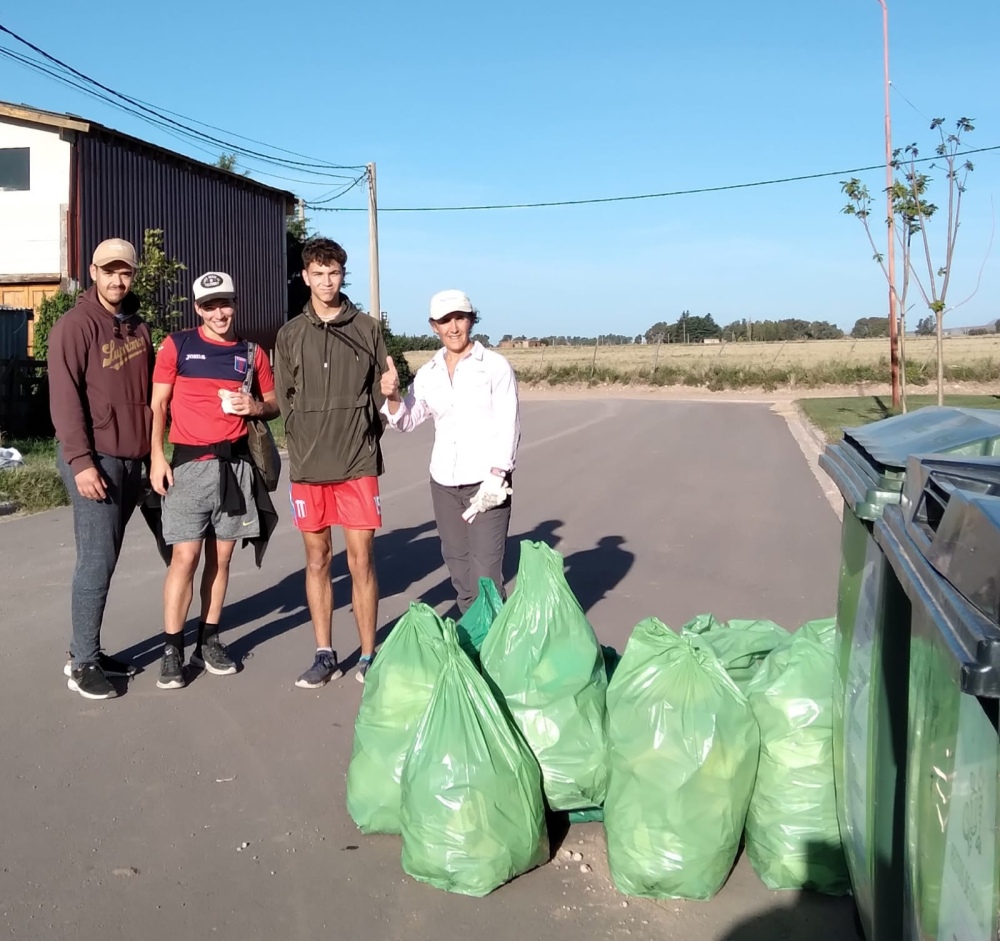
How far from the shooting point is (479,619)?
398 cm

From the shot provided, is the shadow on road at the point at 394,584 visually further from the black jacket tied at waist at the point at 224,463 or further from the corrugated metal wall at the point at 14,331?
the corrugated metal wall at the point at 14,331

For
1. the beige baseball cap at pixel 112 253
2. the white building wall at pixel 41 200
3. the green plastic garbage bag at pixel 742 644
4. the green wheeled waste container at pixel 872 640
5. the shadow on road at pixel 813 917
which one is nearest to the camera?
the green wheeled waste container at pixel 872 640

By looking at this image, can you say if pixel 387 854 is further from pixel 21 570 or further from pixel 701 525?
pixel 701 525

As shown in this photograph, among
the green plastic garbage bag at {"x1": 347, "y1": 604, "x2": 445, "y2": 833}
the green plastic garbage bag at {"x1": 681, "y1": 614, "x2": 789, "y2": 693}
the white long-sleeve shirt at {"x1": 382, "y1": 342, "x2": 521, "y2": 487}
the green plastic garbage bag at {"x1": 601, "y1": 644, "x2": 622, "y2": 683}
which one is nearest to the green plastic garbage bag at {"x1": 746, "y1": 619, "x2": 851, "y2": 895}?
the green plastic garbage bag at {"x1": 681, "y1": 614, "x2": 789, "y2": 693}

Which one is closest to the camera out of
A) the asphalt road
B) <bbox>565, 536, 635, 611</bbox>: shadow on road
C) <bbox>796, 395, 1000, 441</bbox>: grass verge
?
the asphalt road

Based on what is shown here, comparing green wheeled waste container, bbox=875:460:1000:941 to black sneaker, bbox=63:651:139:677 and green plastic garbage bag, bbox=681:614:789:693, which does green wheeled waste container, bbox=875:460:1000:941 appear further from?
black sneaker, bbox=63:651:139:677

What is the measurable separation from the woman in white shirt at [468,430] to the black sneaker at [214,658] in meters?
A: 1.20

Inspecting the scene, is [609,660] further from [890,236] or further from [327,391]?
[890,236]

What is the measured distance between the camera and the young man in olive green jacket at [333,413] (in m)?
4.69

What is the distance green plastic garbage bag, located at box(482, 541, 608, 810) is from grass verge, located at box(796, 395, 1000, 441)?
14.0 metres

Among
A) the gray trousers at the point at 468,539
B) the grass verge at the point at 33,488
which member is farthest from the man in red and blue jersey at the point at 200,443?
the grass verge at the point at 33,488

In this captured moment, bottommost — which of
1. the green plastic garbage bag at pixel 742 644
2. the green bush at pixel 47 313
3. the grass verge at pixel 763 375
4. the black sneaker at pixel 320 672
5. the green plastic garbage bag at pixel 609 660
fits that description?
the black sneaker at pixel 320 672

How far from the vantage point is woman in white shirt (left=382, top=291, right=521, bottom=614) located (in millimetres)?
4738

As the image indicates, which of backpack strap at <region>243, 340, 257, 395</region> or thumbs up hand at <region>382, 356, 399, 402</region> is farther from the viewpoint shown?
backpack strap at <region>243, 340, 257, 395</region>
